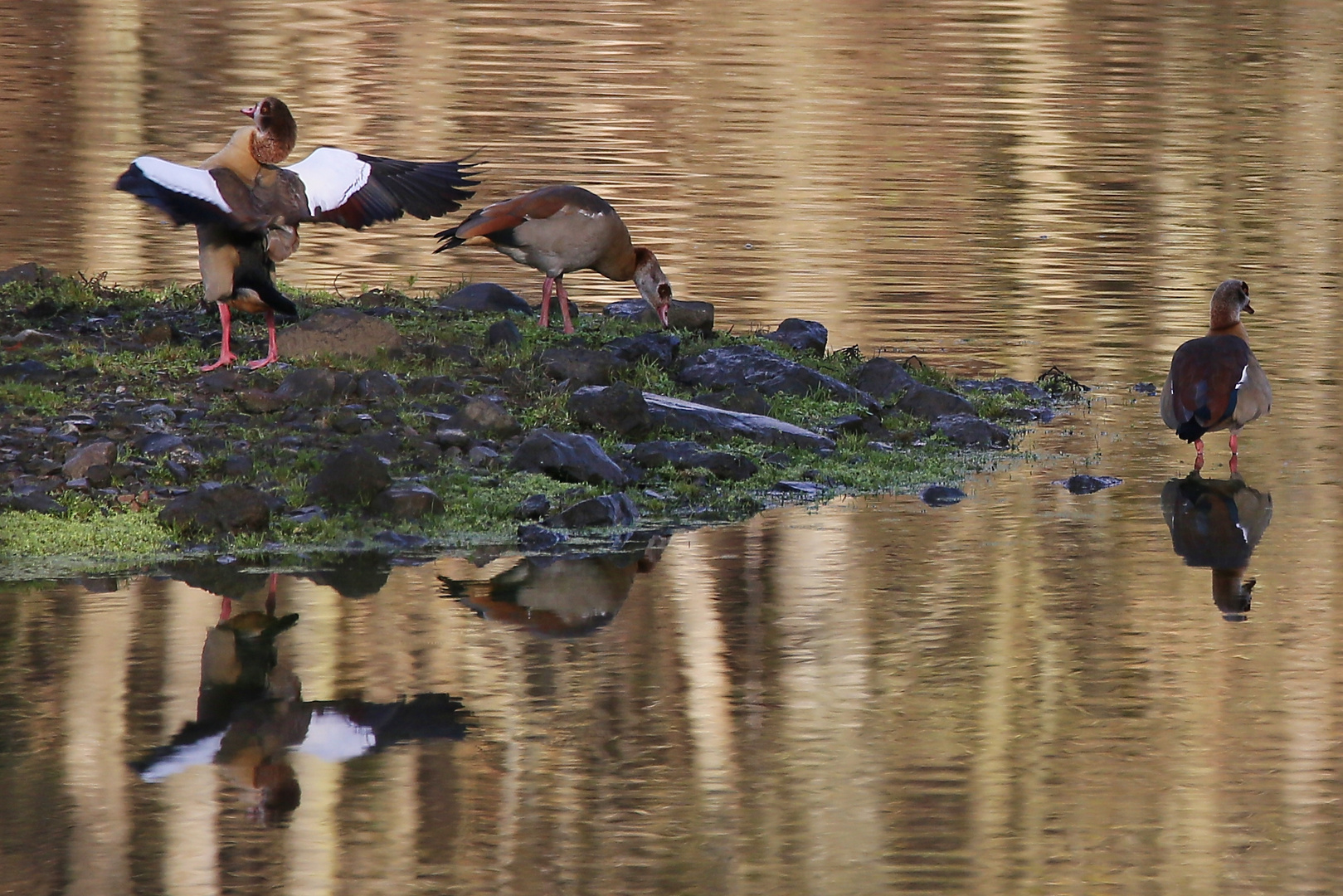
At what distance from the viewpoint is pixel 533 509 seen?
9.12 meters

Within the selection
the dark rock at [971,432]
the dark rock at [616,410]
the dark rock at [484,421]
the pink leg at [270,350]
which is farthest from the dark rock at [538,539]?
the dark rock at [971,432]

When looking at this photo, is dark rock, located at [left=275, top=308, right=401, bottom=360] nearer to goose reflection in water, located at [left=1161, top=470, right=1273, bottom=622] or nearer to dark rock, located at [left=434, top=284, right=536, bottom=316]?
dark rock, located at [left=434, top=284, right=536, bottom=316]

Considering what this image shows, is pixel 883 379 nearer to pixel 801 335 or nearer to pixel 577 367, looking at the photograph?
pixel 801 335

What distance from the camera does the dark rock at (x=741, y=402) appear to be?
11.0 metres

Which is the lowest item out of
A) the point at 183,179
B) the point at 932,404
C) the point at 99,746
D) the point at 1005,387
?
the point at 1005,387

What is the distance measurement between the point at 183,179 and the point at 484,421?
5.91 ft

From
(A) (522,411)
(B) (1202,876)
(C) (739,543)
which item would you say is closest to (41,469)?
(A) (522,411)

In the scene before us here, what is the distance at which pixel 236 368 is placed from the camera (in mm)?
10719

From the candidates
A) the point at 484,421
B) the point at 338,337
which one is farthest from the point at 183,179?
the point at 484,421

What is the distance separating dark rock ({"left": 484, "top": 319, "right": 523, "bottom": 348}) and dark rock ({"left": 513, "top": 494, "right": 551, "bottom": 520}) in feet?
7.93

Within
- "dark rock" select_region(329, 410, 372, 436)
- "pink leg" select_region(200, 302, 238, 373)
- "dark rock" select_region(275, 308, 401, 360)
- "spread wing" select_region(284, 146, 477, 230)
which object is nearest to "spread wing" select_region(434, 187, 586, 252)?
"spread wing" select_region(284, 146, 477, 230)

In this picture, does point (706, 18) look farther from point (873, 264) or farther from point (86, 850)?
point (86, 850)

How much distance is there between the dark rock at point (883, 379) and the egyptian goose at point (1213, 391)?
5.07 feet

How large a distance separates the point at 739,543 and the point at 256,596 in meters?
2.13
